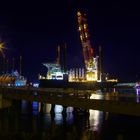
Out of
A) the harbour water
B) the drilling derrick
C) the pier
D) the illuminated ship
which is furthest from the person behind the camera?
the drilling derrick

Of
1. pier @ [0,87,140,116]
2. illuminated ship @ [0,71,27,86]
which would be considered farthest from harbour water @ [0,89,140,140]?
illuminated ship @ [0,71,27,86]

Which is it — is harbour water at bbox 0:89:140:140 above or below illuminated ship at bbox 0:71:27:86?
below

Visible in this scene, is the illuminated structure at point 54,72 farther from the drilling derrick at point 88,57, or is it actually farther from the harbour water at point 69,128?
the harbour water at point 69,128

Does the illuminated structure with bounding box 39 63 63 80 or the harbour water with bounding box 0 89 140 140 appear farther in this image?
the illuminated structure with bounding box 39 63 63 80

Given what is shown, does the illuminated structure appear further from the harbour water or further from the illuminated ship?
the harbour water

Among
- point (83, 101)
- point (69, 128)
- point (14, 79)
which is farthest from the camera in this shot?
point (14, 79)

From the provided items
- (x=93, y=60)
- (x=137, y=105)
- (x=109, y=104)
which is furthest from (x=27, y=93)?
(x=93, y=60)

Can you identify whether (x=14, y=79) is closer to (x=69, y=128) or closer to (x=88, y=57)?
(x=88, y=57)

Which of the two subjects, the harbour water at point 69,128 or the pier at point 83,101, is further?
the harbour water at point 69,128

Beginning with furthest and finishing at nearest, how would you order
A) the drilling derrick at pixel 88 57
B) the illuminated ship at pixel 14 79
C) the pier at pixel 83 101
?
1. the drilling derrick at pixel 88 57
2. the illuminated ship at pixel 14 79
3. the pier at pixel 83 101

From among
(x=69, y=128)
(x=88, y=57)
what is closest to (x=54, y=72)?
(x=88, y=57)

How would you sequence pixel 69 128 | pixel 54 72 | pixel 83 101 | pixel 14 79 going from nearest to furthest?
pixel 83 101
pixel 69 128
pixel 14 79
pixel 54 72

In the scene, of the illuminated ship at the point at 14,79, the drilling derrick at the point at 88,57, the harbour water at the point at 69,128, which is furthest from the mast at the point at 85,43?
the harbour water at the point at 69,128

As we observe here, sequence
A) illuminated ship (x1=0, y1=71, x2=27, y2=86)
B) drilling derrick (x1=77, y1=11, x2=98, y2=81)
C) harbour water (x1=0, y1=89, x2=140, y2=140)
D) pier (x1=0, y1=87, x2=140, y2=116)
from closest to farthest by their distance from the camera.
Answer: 1. pier (x1=0, y1=87, x2=140, y2=116)
2. harbour water (x1=0, y1=89, x2=140, y2=140)
3. illuminated ship (x1=0, y1=71, x2=27, y2=86)
4. drilling derrick (x1=77, y1=11, x2=98, y2=81)
